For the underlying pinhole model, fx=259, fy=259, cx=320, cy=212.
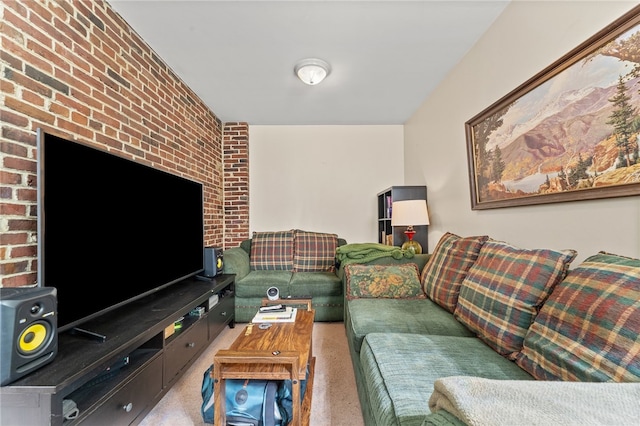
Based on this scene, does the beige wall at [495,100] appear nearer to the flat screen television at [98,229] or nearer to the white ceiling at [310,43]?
the white ceiling at [310,43]

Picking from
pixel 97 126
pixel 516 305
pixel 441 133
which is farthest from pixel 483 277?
pixel 97 126

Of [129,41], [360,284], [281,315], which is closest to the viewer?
[281,315]

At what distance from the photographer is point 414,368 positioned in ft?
3.40

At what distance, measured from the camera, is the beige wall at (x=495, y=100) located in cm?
116

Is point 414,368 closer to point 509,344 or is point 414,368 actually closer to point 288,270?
point 509,344

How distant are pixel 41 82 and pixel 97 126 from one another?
0.36 meters

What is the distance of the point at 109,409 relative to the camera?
1109 millimetres

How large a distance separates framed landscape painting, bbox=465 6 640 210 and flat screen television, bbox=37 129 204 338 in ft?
7.85

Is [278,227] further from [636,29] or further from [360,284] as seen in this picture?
[636,29]

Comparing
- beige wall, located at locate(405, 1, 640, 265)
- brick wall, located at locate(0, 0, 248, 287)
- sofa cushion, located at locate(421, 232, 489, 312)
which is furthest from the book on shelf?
beige wall, located at locate(405, 1, 640, 265)

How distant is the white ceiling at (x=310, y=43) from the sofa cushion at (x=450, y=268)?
1518 mm

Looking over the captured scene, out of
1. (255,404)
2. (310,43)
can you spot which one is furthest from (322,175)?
(255,404)

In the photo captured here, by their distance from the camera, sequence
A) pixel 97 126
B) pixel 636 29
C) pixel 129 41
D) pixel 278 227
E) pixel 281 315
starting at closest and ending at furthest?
pixel 636 29
pixel 97 126
pixel 281 315
pixel 129 41
pixel 278 227

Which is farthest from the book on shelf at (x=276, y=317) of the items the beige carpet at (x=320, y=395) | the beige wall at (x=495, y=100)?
the beige wall at (x=495, y=100)
